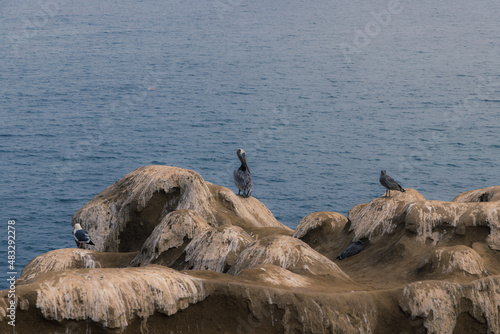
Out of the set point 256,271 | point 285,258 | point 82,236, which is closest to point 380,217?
point 285,258

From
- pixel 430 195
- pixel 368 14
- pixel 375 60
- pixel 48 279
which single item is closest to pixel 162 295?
pixel 48 279

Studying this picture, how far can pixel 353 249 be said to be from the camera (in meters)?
27.9

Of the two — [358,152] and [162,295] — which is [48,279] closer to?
[162,295]

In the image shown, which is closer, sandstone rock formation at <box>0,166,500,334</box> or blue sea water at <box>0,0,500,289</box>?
sandstone rock formation at <box>0,166,500,334</box>

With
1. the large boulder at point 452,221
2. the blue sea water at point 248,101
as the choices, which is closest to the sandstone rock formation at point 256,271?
the large boulder at point 452,221

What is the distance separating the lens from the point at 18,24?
166250 mm

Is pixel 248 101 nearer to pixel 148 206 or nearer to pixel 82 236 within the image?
pixel 148 206

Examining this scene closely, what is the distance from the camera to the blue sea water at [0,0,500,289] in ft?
279

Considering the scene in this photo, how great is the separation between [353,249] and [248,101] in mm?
95558

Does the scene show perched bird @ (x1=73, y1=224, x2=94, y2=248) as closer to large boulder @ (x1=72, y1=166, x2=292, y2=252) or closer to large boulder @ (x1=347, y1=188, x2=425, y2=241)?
large boulder @ (x1=72, y1=166, x2=292, y2=252)

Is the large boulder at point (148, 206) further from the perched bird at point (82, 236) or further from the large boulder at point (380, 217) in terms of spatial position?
the large boulder at point (380, 217)

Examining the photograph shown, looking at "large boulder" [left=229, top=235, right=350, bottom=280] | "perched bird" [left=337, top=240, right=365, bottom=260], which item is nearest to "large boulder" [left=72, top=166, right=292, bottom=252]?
"perched bird" [left=337, top=240, right=365, bottom=260]

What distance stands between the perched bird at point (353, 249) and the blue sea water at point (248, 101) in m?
38.8

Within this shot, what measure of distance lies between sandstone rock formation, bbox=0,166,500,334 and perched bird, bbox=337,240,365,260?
0.71 feet
